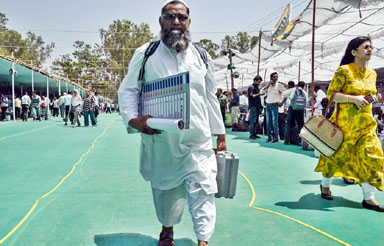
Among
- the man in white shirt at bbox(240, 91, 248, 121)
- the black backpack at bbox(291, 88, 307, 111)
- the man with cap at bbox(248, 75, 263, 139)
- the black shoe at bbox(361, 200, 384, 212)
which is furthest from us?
the man in white shirt at bbox(240, 91, 248, 121)

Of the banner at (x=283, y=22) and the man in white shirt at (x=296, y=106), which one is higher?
Answer: the banner at (x=283, y=22)

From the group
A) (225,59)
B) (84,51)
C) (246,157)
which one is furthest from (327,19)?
(84,51)

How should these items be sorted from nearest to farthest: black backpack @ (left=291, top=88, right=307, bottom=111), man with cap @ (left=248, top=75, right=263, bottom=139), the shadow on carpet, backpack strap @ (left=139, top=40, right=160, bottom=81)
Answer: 1. backpack strap @ (left=139, top=40, right=160, bottom=81)
2. the shadow on carpet
3. black backpack @ (left=291, top=88, right=307, bottom=111)
4. man with cap @ (left=248, top=75, right=263, bottom=139)

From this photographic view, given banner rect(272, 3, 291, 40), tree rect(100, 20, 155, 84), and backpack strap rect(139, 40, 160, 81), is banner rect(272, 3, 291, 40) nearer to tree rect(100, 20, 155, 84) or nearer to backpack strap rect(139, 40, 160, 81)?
backpack strap rect(139, 40, 160, 81)

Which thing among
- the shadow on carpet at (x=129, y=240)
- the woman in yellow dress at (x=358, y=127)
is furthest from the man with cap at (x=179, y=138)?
the woman in yellow dress at (x=358, y=127)

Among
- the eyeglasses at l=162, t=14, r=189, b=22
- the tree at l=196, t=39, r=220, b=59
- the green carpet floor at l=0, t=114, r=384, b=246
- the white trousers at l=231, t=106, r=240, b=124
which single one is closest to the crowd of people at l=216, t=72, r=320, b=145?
the white trousers at l=231, t=106, r=240, b=124

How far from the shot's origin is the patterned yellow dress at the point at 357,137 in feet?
10.6

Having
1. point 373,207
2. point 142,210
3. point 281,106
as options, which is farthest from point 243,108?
point 142,210

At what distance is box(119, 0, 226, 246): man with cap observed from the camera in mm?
2121

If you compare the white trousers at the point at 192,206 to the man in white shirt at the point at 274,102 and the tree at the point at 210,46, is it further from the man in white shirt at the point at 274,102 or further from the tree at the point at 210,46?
the tree at the point at 210,46

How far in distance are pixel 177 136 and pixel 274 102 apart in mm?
6753

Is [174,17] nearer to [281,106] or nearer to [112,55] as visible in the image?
[281,106]

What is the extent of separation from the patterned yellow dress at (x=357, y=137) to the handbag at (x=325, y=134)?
0.09 m

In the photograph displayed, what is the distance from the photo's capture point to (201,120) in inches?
85.6
